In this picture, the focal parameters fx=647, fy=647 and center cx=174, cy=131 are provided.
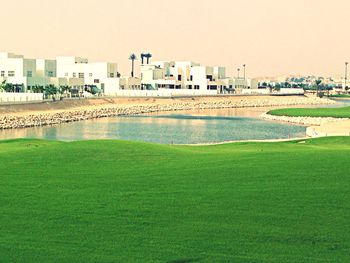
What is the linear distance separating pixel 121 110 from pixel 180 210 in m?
81.6

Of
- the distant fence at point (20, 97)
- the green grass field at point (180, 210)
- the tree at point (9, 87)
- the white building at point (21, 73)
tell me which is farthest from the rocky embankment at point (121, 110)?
the green grass field at point (180, 210)

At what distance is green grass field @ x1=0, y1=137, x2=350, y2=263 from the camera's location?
1105 centimetres

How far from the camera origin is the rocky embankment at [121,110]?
66.8 meters

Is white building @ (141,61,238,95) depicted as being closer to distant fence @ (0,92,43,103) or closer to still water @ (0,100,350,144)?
A: distant fence @ (0,92,43,103)

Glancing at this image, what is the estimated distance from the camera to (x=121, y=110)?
94.6m

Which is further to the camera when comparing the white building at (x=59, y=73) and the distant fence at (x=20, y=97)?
the white building at (x=59, y=73)

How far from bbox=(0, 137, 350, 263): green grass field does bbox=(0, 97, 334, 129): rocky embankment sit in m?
46.0

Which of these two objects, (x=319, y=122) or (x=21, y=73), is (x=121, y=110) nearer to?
(x=21, y=73)

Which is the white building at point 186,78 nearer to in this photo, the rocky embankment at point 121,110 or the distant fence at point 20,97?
the rocky embankment at point 121,110

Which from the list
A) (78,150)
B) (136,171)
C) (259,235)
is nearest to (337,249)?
(259,235)

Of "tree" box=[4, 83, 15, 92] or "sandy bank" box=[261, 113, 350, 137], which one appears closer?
"sandy bank" box=[261, 113, 350, 137]

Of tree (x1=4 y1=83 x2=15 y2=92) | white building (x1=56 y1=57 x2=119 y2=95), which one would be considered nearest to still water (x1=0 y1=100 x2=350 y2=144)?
tree (x1=4 y1=83 x2=15 y2=92)

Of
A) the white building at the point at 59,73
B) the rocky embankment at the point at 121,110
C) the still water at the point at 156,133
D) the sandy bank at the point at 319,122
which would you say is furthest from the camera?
the white building at the point at 59,73

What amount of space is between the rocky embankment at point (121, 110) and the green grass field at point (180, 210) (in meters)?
46.0
